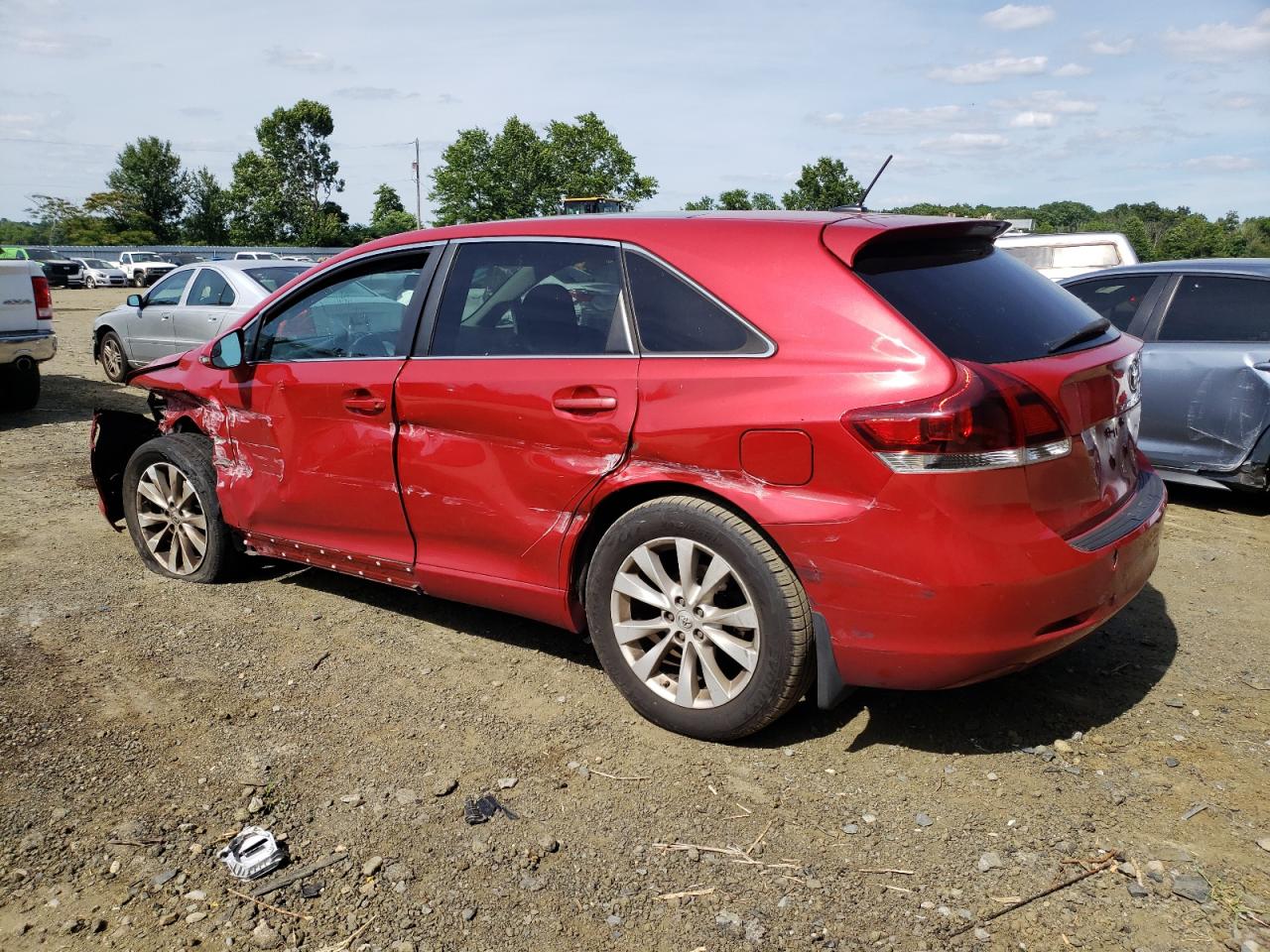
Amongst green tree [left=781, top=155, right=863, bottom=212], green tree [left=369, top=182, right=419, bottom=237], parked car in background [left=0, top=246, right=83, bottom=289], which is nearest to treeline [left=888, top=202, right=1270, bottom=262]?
green tree [left=781, top=155, right=863, bottom=212]

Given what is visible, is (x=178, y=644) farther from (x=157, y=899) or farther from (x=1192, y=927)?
(x=1192, y=927)

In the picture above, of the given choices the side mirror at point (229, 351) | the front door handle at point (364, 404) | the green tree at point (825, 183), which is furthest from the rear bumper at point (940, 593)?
the green tree at point (825, 183)

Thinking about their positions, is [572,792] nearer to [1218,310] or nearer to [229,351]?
[229,351]

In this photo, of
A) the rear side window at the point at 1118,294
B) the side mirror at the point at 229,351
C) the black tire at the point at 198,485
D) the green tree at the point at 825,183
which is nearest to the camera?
the side mirror at the point at 229,351

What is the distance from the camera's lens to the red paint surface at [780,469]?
2939mm

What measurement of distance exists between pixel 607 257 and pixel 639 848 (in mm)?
1976

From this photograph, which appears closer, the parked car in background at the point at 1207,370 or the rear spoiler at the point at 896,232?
the rear spoiler at the point at 896,232

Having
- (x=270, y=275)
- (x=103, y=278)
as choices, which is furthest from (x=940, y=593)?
(x=103, y=278)

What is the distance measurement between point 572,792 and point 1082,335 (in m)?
2.29

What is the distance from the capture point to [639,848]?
289 cm

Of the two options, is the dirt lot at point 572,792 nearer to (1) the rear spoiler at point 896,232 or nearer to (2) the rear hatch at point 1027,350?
(2) the rear hatch at point 1027,350

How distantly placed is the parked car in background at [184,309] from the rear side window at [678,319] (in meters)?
7.57

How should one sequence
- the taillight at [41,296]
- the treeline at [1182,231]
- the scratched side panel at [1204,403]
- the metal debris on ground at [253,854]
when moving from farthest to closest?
1. the treeline at [1182,231]
2. the taillight at [41,296]
3. the scratched side panel at [1204,403]
4. the metal debris on ground at [253,854]

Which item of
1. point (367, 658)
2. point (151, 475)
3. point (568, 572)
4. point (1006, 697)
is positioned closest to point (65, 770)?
point (367, 658)
